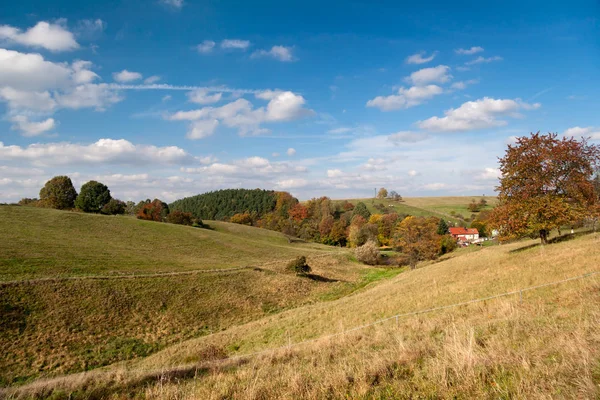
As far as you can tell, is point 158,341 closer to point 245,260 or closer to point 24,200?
point 245,260

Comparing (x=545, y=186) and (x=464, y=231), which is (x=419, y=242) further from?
(x=464, y=231)

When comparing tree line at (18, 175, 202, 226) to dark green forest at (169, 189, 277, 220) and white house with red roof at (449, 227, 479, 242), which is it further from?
white house with red roof at (449, 227, 479, 242)

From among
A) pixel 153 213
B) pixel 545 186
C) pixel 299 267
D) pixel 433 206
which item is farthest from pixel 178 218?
pixel 433 206

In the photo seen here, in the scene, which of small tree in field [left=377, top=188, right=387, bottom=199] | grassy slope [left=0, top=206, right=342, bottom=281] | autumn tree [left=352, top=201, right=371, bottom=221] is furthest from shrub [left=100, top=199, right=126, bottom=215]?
small tree in field [left=377, top=188, right=387, bottom=199]

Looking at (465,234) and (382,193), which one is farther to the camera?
(382,193)

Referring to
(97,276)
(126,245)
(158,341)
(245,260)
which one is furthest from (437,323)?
(126,245)

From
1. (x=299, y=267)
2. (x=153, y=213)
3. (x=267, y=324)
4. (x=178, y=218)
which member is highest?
(x=153, y=213)

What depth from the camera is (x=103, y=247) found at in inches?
1774

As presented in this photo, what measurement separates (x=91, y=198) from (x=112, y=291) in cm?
6702

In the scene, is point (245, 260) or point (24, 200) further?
point (24, 200)

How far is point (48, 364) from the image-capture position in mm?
18656

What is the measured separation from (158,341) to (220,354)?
908 centimetres

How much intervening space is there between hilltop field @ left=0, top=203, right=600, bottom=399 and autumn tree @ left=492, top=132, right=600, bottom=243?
7.49ft

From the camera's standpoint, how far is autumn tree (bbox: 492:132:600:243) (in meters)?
21.4
